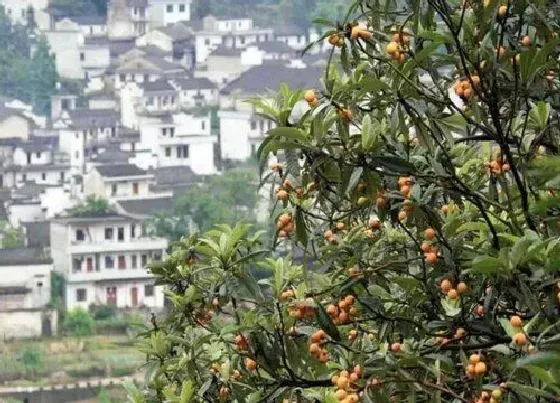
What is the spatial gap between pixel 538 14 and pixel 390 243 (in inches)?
19.4

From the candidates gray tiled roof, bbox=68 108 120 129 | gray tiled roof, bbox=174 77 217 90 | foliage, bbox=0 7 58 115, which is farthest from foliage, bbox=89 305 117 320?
foliage, bbox=0 7 58 115

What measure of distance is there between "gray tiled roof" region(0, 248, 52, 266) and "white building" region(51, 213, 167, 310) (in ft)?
0.60

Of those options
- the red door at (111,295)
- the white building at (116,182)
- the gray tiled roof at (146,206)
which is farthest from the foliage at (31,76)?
the red door at (111,295)

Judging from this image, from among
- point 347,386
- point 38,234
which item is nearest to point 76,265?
point 38,234

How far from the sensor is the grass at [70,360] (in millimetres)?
15898

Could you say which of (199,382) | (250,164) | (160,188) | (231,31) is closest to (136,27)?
(231,31)

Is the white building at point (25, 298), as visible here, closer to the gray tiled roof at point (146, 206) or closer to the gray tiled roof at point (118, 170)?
the gray tiled roof at point (146, 206)

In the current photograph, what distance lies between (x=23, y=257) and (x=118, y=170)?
3.53m

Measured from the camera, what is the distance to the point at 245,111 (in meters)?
25.6

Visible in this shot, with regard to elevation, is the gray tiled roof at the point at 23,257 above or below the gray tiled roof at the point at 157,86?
below

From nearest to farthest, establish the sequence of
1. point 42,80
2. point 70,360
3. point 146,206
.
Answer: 1. point 70,360
2. point 146,206
3. point 42,80

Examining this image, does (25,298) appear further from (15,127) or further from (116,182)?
(15,127)

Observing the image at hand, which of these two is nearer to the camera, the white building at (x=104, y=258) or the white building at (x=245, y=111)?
the white building at (x=104, y=258)

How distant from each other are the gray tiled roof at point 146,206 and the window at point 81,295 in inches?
60.6
